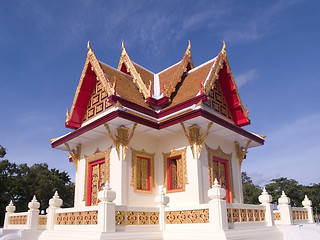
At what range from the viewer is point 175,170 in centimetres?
1059

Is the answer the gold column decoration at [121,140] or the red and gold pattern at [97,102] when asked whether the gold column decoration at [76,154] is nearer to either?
the red and gold pattern at [97,102]

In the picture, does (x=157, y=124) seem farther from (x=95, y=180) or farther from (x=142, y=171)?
(x=95, y=180)

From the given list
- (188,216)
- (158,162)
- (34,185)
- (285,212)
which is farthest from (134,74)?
(34,185)

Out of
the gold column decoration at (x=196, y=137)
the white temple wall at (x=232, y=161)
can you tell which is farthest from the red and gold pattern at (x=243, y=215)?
the gold column decoration at (x=196, y=137)

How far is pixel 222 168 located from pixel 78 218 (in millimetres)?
5403

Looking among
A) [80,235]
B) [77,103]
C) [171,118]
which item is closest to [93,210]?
[80,235]

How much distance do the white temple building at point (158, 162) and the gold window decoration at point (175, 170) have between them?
3 cm

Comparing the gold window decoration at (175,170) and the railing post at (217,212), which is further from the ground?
the gold window decoration at (175,170)

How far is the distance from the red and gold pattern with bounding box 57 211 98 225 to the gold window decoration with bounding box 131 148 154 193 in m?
2.15

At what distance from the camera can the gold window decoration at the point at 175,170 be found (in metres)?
10.1

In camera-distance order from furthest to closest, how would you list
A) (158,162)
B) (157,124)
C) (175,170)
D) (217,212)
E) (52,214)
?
(158,162) < (175,170) < (157,124) < (52,214) < (217,212)

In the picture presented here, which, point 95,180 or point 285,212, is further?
point 95,180

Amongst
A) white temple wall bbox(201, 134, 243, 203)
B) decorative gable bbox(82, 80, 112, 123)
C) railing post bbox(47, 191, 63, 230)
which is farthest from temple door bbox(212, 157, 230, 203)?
railing post bbox(47, 191, 63, 230)

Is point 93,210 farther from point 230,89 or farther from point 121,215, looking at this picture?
point 230,89
